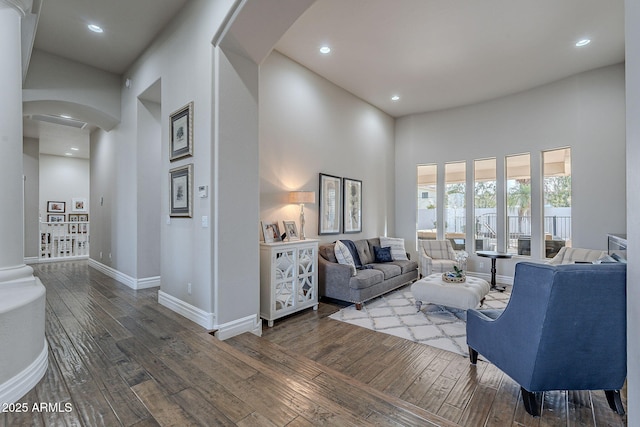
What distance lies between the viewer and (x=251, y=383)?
6.44 ft

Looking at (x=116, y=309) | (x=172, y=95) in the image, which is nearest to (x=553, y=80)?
(x=172, y=95)

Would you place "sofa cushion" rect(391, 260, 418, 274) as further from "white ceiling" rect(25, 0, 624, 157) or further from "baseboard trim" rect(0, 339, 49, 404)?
"baseboard trim" rect(0, 339, 49, 404)

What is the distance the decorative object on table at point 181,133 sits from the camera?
310 centimetres

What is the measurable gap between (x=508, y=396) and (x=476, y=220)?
15.7 feet

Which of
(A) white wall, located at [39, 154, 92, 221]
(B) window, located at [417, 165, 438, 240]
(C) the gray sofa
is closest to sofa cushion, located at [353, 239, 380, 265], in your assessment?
(C) the gray sofa

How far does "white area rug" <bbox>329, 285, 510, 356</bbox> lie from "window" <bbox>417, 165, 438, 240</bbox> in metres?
2.34

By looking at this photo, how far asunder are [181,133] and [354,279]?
9.59 ft

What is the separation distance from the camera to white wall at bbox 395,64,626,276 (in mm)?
4746

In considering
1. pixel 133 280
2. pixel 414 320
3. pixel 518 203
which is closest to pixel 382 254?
pixel 414 320

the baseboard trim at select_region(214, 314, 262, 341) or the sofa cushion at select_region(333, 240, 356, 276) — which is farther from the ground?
the sofa cushion at select_region(333, 240, 356, 276)

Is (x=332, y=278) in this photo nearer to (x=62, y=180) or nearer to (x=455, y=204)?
(x=455, y=204)

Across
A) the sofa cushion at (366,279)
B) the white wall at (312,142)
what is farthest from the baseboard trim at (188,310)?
the sofa cushion at (366,279)

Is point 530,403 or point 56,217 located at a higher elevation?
point 56,217

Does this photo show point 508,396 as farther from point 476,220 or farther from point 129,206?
point 129,206
